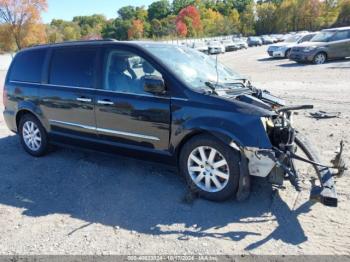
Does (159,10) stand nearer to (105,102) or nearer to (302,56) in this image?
(302,56)

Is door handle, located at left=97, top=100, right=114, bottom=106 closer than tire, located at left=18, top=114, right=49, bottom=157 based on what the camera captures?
Yes

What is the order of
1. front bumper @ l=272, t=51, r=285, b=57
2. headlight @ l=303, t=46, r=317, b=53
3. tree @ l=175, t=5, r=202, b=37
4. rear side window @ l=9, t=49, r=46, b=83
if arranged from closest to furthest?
rear side window @ l=9, t=49, r=46, b=83 → headlight @ l=303, t=46, r=317, b=53 → front bumper @ l=272, t=51, r=285, b=57 → tree @ l=175, t=5, r=202, b=37

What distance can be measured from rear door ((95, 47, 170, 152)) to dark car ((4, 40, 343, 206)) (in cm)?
1

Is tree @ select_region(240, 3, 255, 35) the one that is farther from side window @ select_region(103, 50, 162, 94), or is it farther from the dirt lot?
side window @ select_region(103, 50, 162, 94)

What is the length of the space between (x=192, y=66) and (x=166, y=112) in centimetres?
83

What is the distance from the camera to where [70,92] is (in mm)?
5043

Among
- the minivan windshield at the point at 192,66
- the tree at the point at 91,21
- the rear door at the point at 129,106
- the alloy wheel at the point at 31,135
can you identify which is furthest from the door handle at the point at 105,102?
the tree at the point at 91,21

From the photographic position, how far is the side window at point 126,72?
4.40 metres

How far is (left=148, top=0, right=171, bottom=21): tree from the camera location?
123188mm

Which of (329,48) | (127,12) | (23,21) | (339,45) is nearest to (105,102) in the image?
(329,48)

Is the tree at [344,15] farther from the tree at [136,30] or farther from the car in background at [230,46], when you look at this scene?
the tree at [136,30]

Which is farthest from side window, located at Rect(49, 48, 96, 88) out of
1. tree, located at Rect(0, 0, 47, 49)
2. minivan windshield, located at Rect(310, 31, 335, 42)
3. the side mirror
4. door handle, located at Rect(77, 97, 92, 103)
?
tree, located at Rect(0, 0, 47, 49)

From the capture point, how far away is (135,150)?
4555mm

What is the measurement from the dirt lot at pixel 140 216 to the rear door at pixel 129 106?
2.03 ft
